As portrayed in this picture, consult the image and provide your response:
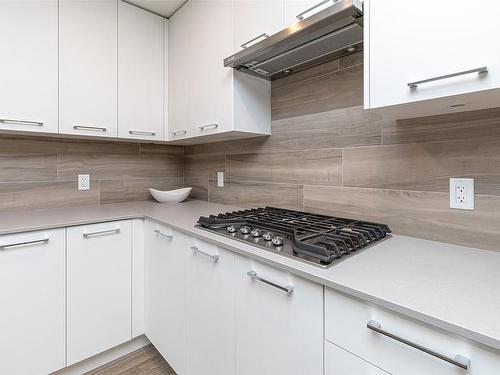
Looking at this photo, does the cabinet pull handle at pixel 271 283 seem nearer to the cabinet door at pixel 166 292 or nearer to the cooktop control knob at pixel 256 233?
the cooktop control knob at pixel 256 233

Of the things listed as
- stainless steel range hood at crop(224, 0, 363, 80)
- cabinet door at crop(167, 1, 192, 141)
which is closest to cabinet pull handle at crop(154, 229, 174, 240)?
cabinet door at crop(167, 1, 192, 141)

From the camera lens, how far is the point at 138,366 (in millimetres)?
1674

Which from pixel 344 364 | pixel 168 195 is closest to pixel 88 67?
pixel 168 195

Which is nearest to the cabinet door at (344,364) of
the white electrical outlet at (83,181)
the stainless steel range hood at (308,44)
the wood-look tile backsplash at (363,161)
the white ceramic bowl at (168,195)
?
the wood-look tile backsplash at (363,161)

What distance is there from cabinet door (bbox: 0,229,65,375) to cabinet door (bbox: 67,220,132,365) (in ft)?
0.16

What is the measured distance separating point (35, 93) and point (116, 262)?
3.44ft

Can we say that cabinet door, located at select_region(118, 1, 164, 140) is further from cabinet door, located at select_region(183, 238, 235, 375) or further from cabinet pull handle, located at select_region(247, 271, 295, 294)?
cabinet pull handle, located at select_region(247, 271, 295, 294)

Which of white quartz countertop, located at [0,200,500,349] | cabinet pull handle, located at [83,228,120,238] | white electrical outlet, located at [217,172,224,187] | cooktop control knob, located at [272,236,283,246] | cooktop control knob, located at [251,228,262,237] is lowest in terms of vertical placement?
cabinet pull handle, located at [83,228,120,238]

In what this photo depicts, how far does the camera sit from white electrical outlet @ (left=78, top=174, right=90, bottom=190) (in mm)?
2037

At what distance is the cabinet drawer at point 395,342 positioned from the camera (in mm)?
542

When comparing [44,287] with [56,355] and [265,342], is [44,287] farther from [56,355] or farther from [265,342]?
[265,342]

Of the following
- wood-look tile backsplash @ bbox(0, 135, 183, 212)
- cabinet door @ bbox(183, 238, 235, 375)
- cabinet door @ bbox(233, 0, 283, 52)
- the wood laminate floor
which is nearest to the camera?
cabinet door @ bbox(183, 238, 235, 375)

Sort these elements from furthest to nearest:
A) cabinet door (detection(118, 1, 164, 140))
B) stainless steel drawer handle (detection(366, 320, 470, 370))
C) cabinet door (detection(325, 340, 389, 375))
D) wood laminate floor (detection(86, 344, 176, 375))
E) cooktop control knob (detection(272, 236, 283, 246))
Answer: cabinet door (detection(118, 1, 164, 140)) → wood laminate floor (detection(86, 344, 176, 375)) → cooktop control knob (detection(272, 236, 283, 246)) → cabinet door (detection(325, 340, 389, 375)) → stainless steel drawer handle (detection(366, 320, 470, 370))

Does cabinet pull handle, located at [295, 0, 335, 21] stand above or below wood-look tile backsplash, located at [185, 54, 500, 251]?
above
